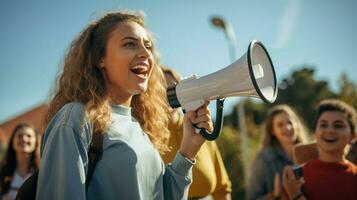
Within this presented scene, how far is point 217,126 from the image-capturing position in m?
2.06

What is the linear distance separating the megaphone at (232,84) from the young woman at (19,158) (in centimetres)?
320

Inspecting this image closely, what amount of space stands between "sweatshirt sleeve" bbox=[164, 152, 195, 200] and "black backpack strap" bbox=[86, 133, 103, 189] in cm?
47

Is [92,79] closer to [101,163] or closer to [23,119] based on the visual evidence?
[101,163]

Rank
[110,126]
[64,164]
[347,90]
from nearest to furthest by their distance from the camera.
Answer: [64,164], [110,126], [347,90]

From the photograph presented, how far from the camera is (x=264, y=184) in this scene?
400cm

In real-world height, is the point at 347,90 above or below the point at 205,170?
below

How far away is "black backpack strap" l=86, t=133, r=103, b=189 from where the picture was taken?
5.72ft

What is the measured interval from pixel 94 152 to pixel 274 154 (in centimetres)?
282

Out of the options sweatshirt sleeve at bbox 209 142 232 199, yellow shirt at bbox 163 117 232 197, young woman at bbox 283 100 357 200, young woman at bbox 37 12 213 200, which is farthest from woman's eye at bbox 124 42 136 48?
young woman at bbox 283 100 357 200

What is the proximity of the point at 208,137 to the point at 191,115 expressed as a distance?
16 centimetres

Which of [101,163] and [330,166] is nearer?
[101,163]

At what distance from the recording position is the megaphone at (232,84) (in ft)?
6.46

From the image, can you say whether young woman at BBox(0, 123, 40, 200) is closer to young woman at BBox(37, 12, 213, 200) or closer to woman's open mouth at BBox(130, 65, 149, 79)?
young woman at BBox(37, 12, 213, 200)

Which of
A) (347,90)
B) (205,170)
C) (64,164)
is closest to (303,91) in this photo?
(347,90)
